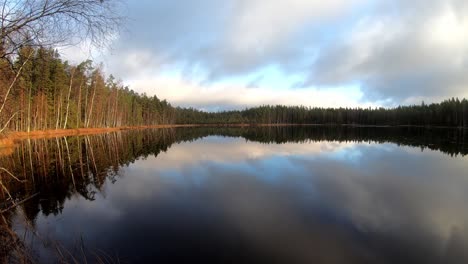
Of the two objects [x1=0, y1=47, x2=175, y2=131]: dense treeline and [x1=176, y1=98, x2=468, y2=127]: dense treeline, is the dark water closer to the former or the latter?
[x1=0, y1=47, x2=175, y2=131]: dense treeline

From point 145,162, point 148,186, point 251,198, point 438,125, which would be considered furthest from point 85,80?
Answer: point 438,125

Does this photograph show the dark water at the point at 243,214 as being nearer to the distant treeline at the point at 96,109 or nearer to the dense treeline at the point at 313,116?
the distant treeline at the point at 96,109

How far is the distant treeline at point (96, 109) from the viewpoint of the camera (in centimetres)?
797

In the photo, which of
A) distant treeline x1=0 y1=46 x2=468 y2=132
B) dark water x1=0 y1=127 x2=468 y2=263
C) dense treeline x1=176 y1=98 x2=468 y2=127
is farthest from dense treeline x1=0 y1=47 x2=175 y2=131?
dense treeline x1=176 y1=98 x2=468 y2=127

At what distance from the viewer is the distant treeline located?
7.97 m

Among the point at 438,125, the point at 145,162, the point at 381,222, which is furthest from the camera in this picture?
the point at 438,125

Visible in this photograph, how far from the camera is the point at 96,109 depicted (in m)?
63.5

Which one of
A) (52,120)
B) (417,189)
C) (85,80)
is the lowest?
(417,189)

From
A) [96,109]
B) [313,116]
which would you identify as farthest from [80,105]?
[313,116]

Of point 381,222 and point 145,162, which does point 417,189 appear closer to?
point 381,222

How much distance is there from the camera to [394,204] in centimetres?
1076

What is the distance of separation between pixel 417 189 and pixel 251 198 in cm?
837

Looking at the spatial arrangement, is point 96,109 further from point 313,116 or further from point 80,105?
point 313,116

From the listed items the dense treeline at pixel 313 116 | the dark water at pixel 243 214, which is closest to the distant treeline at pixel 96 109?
the dense treeline at pixel 313 116
